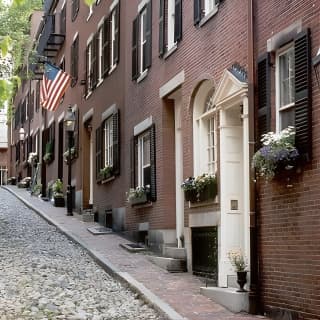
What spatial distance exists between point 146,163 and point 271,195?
759cm

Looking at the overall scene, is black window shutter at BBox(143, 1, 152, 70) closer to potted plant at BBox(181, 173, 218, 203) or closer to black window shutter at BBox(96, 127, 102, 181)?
potted plant at BBox(181, 173, 218, 203)

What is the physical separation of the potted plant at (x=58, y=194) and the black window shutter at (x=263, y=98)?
59.5ft

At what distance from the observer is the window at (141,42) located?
17141 millimetres

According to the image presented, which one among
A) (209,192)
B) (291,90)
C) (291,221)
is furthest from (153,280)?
(291,90)

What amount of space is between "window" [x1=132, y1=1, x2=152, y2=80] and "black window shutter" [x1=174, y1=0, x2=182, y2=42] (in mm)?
2049

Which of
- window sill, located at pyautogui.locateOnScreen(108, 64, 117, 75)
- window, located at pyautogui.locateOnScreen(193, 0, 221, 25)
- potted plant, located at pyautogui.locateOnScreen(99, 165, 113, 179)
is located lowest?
potted plant, located at pyautogui.locateOnScreen(99, 165, 113, 179)

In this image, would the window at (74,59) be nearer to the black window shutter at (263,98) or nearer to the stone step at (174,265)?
the stone step at (174,265)

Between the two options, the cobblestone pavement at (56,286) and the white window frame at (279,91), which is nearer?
the white window frame at (279,91)

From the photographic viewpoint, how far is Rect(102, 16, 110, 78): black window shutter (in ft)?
71.1

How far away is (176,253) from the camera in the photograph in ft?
46.9

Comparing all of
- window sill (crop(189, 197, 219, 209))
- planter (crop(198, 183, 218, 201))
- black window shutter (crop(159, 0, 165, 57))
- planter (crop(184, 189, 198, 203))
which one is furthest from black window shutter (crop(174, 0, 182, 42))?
planter (crop(198, 183, 218, 201))

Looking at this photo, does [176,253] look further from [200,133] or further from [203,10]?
[203,10]

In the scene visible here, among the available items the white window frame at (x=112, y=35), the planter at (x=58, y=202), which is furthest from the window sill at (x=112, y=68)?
the planter at (x=58, y=202)

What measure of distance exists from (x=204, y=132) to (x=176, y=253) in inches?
97.4
